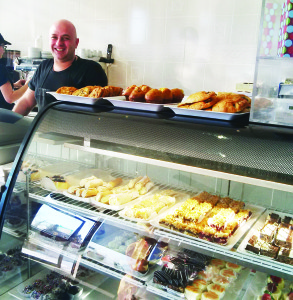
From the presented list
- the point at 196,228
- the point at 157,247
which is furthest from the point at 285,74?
the point at 157,247

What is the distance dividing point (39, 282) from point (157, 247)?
0.80 meters

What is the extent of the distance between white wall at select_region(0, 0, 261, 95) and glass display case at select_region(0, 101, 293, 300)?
8.20 ft

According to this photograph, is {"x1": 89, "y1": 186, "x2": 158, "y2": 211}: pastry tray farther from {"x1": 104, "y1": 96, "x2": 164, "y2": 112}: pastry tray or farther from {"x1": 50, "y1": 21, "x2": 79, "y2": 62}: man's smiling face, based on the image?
{"x1": 50, "y1": 21, "x2": 79, "y2": 62}: man's smiling face

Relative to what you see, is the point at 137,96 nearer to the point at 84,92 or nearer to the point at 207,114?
the point at 84,92

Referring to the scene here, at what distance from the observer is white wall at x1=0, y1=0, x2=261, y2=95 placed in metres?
3.90

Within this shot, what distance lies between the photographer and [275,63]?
1248 mm

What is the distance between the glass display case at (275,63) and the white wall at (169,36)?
271 cm

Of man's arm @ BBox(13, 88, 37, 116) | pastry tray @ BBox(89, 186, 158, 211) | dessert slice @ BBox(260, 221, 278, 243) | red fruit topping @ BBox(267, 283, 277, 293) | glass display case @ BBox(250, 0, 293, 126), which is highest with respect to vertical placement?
glass display case @ BBox(250, 0, 293, 126)

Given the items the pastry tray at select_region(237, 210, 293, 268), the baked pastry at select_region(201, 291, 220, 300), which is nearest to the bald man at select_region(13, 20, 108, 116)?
the pastry tray at select_region(237, 210, 293, 268)

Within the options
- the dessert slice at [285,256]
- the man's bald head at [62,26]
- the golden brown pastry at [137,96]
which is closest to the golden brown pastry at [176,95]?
the golden brown pastry at [137,96]

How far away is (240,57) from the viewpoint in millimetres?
3926

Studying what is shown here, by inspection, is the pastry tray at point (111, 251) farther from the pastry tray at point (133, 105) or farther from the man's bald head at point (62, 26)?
the man's bald head at point (62, 26)

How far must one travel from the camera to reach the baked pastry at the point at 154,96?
5.52ft

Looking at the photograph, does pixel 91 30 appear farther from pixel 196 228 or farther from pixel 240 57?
pixel 196 228
